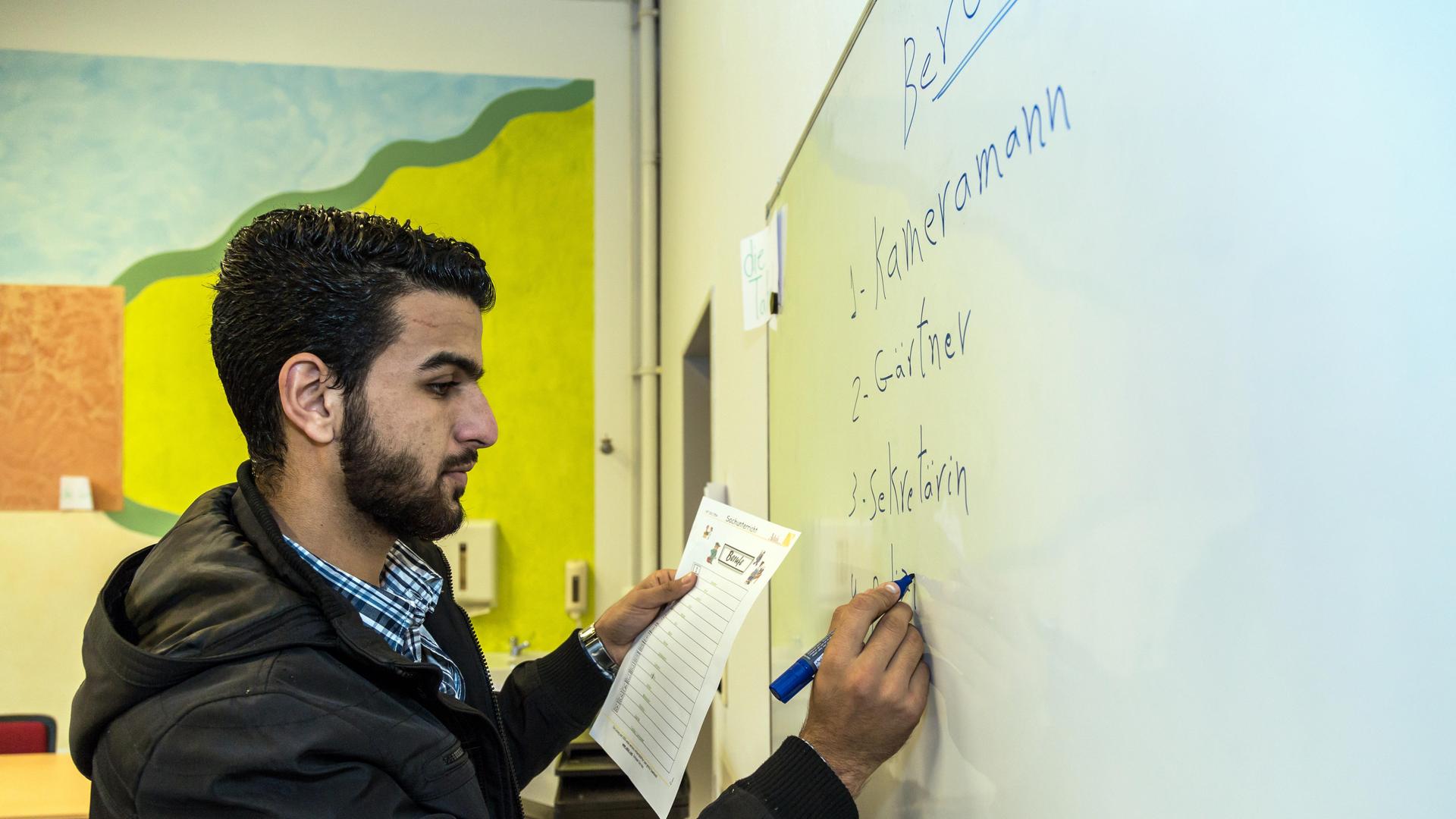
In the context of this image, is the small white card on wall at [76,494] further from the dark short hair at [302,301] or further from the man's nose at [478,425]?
the man's nose at [478,425]

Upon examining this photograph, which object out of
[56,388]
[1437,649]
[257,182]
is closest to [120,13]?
[257,182]

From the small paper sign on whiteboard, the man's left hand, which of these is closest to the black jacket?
the man's left hand

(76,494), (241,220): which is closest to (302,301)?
(241,220)

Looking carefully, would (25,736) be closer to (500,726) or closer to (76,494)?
(76,494)

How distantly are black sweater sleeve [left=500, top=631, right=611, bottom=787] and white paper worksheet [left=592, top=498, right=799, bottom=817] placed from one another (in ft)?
0.41

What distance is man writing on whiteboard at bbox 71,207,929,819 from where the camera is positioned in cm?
65

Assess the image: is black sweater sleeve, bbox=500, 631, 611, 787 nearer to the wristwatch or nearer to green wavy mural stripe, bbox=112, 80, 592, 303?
the wristwatch

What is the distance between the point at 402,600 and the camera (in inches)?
40.3

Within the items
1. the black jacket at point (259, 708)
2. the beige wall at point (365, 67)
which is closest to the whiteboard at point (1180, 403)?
the black jacket at point (259, 708)

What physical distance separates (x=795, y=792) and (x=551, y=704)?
0.62m

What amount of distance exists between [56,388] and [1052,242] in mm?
3991

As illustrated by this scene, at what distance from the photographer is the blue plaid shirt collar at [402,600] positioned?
0.92 metres

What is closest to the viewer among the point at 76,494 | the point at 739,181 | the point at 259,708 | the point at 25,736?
the point at 259,708

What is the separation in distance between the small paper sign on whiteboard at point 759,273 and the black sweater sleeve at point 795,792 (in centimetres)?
65
